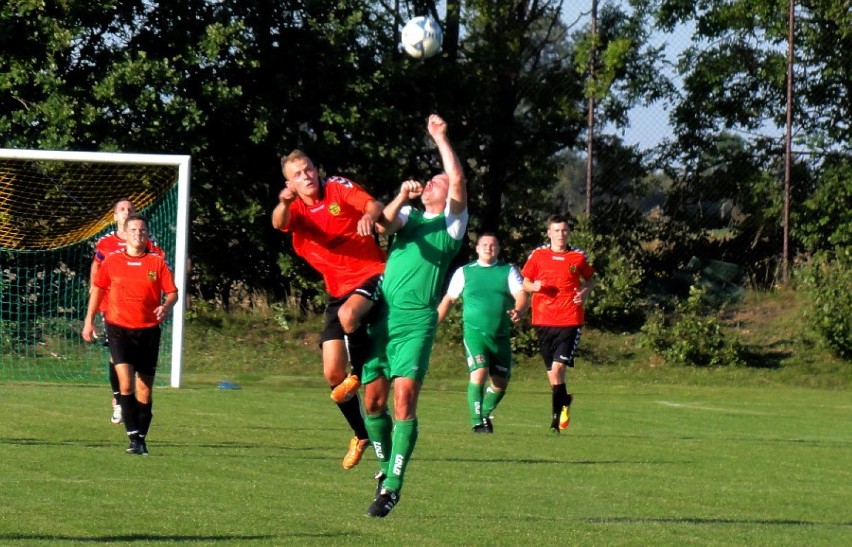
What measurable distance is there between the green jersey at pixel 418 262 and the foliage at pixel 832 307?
1659cm

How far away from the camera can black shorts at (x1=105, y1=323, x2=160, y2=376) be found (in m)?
11.3

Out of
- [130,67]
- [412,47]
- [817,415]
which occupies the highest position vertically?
[130,67]

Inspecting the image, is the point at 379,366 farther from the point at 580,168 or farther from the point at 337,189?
the point at 580,168

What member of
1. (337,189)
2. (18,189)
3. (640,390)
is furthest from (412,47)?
(18,189)

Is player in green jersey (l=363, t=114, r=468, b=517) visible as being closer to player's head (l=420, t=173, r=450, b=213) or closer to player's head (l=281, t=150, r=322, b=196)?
player's head (l=420, t=173, r=450, b=213)

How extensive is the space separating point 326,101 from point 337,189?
1710 centimetres

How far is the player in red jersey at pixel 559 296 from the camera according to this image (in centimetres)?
1439

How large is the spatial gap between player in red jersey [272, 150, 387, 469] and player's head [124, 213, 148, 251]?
2.28m

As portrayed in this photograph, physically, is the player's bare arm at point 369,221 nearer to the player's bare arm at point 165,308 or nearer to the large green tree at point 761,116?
the player's bare arm at point 165,308

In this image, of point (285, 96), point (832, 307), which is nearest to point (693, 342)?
point (832, 307)

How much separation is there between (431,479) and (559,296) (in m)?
5.07

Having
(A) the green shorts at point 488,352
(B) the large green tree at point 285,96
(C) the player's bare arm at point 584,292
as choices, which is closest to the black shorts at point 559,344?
(C) the player's bare arm at point 584,292

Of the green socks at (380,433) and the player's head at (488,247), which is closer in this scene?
the green socks at (380,433)

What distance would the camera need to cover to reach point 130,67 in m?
24.3
